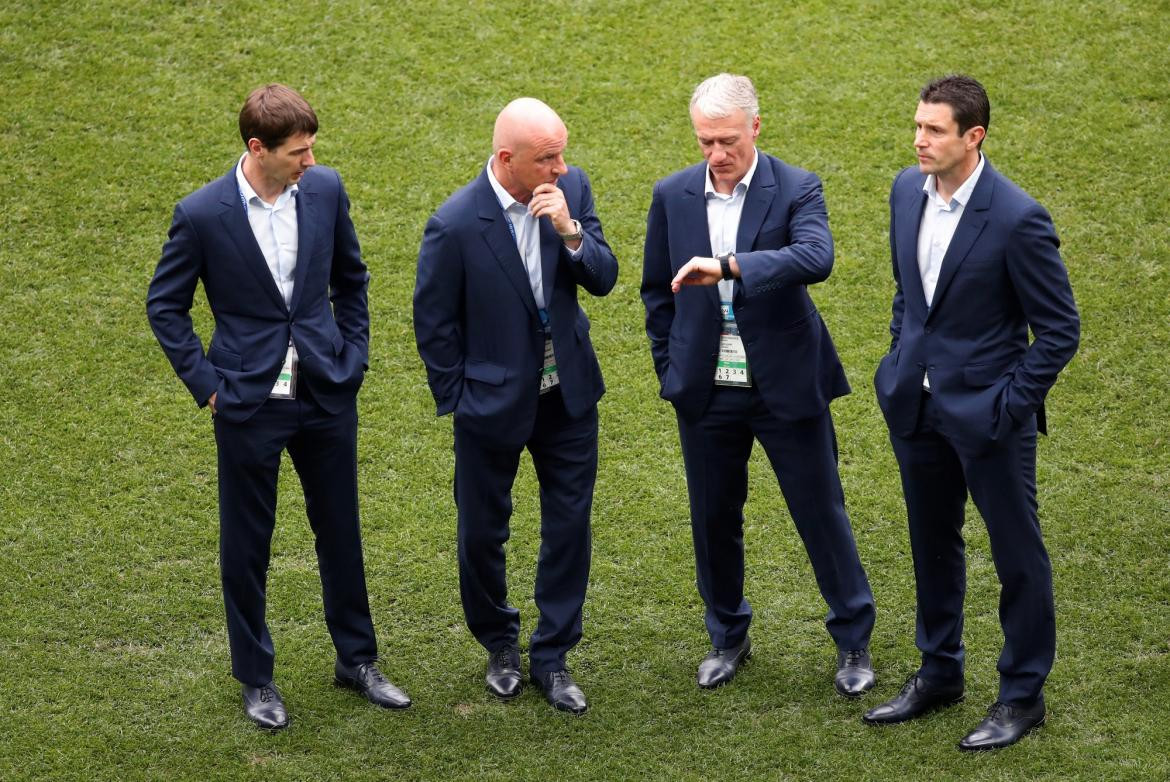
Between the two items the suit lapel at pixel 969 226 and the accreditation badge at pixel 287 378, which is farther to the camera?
the accreditation badge at pixel 287 378

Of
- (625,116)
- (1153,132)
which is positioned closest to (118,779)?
(625,116)

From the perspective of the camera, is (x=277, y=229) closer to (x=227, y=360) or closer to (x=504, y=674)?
(x=227, y=360)

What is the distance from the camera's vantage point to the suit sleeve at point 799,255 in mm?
4887

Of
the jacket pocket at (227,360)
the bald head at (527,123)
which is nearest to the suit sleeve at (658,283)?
the bald head at (527,123)

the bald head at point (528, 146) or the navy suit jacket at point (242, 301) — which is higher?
the bald head at point (528, 146)

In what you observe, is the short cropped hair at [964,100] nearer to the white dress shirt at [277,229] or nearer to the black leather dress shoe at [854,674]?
the black leather dress shoe at [854,674]

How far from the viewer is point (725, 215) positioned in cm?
518

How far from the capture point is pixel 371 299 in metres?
7.97

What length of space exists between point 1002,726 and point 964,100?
209 cm

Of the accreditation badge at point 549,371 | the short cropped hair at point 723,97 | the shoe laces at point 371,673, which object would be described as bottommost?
the shoe laces at point 371,673

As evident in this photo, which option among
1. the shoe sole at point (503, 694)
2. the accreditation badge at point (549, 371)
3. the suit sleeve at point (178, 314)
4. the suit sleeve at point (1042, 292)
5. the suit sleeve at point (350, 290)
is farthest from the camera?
the shoe sole at point (503, 694)

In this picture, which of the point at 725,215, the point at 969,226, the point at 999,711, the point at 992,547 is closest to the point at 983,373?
the point at 969,226

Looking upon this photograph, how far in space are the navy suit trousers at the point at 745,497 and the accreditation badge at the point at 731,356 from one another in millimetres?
55

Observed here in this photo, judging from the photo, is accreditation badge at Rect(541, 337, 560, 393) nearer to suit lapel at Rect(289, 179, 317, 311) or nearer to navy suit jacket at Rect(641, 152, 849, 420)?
navy suit jacket at Rect(641, 152, 849, 420)
